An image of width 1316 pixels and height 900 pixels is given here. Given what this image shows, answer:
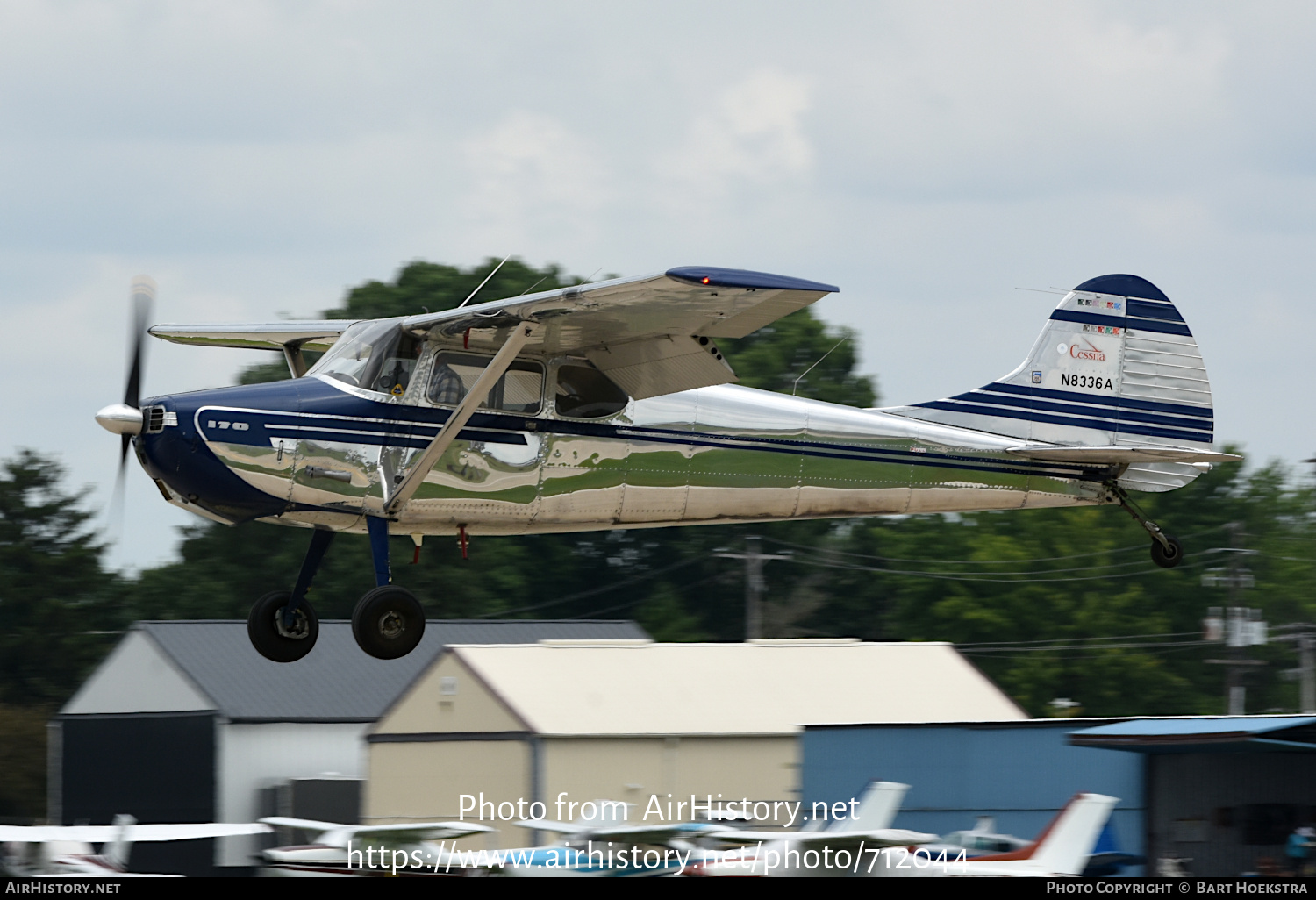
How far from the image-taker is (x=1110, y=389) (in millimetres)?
15578

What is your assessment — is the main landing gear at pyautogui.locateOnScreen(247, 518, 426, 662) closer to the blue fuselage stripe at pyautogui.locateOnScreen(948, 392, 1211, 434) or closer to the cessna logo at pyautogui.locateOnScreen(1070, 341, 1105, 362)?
the blue fuselage stripe at pyautogui.locateOnScreen(948, 392, 1211, 434)

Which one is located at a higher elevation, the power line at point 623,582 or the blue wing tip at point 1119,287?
the blue wing tip at point 1119,287

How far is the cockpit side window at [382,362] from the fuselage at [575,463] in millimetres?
93

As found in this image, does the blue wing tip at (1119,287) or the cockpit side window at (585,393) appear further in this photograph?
the blue wing tip at (1119,287)

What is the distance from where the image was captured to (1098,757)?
21562mm

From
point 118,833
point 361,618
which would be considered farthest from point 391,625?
point 118,833

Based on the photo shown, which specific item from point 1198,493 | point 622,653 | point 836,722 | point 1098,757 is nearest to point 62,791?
point 622,653

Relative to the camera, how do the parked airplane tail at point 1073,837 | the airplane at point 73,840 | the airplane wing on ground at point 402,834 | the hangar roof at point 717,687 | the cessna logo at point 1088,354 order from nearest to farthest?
the cessna logo at point 1088,354, the parked airplane tail at point 1073,837, the airplane wing on ground at point 402,834, the airplane at point 73,840, the hangar roof at point 717,687

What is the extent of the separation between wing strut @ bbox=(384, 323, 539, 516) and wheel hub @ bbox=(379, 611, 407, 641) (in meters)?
0.75

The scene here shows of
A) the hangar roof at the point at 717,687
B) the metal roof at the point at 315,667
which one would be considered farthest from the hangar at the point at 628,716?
the metal roof at the point at 315,667

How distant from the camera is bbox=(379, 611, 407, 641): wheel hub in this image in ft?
42.9

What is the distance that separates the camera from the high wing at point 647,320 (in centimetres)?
1168

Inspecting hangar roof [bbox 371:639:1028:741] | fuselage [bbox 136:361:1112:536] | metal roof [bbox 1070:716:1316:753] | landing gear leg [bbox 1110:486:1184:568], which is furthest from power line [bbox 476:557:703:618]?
fuselage [bbox 136:361:1112:536]

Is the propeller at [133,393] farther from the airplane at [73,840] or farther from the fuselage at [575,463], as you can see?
the airplane at [73,840]
